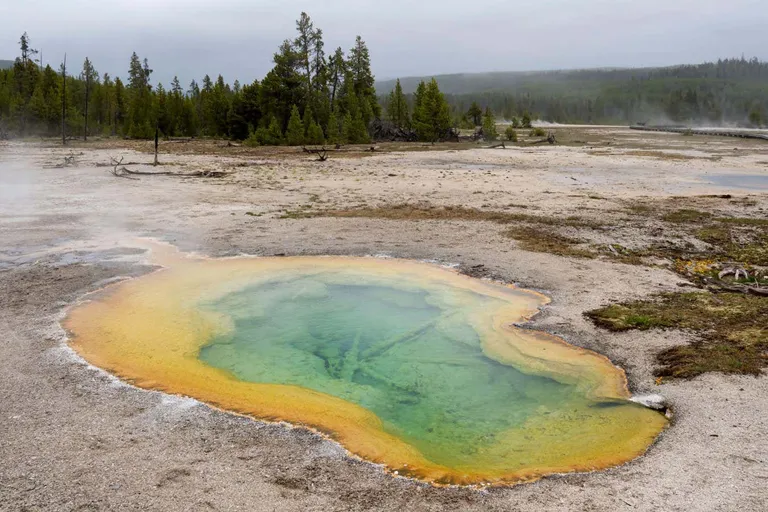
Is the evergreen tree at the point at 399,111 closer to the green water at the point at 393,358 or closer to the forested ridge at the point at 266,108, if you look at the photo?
the forested ridge at the point at 266,108

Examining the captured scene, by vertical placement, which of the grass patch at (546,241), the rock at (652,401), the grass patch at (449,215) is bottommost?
the rock at (652,401)

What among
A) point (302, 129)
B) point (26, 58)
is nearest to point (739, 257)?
point (302, 129)

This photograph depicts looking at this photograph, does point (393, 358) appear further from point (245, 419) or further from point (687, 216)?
point (687, 216)

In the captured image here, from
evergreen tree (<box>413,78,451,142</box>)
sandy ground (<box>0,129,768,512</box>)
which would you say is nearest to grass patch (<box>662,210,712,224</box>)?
sandy ground (<box>0,129,768,512</box>)

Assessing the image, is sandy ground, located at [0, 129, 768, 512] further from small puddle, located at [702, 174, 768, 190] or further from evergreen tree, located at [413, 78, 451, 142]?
evergreen tree, located at [413, 78, 451, 142]

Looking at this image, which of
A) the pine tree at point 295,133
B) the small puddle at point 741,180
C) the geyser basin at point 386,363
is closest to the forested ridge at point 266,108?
the pine tree at point 295,133

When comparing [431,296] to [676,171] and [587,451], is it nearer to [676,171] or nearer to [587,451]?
[587,451]
